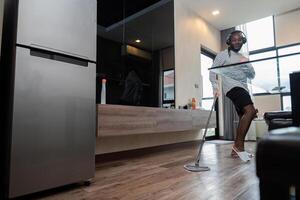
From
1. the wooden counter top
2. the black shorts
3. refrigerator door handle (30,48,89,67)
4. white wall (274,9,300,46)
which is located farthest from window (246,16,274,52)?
refrigerator door handle (30,48,89,67)

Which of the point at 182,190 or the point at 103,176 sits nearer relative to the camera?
the point at 182,190

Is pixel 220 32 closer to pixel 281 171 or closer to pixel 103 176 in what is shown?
pixel 103 176

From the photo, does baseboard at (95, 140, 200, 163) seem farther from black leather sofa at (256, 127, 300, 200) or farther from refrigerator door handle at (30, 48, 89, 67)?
black leather sofa at (256, 127, 300, 200)

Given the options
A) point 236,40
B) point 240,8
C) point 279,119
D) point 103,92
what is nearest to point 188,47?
point 240,8

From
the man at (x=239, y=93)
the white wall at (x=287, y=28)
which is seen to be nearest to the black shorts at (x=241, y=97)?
the man at (x=239, y=93)

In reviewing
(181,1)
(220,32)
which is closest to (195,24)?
(181,1)

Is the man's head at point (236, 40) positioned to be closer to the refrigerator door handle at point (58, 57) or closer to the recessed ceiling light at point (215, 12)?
the refrigerator door handle at point (58, 57)

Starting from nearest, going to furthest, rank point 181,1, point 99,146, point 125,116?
point 125,116, point 99,146, point 181,1

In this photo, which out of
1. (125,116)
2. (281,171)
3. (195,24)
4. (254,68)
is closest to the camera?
(281,171)

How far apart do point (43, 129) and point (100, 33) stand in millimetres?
1614

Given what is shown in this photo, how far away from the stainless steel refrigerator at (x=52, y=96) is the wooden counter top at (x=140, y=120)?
499 millimetres

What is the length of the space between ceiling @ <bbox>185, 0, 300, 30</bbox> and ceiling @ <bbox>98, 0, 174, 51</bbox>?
0.81m

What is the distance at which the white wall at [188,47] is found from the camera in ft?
13.0

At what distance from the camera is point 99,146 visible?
8.19 feet
